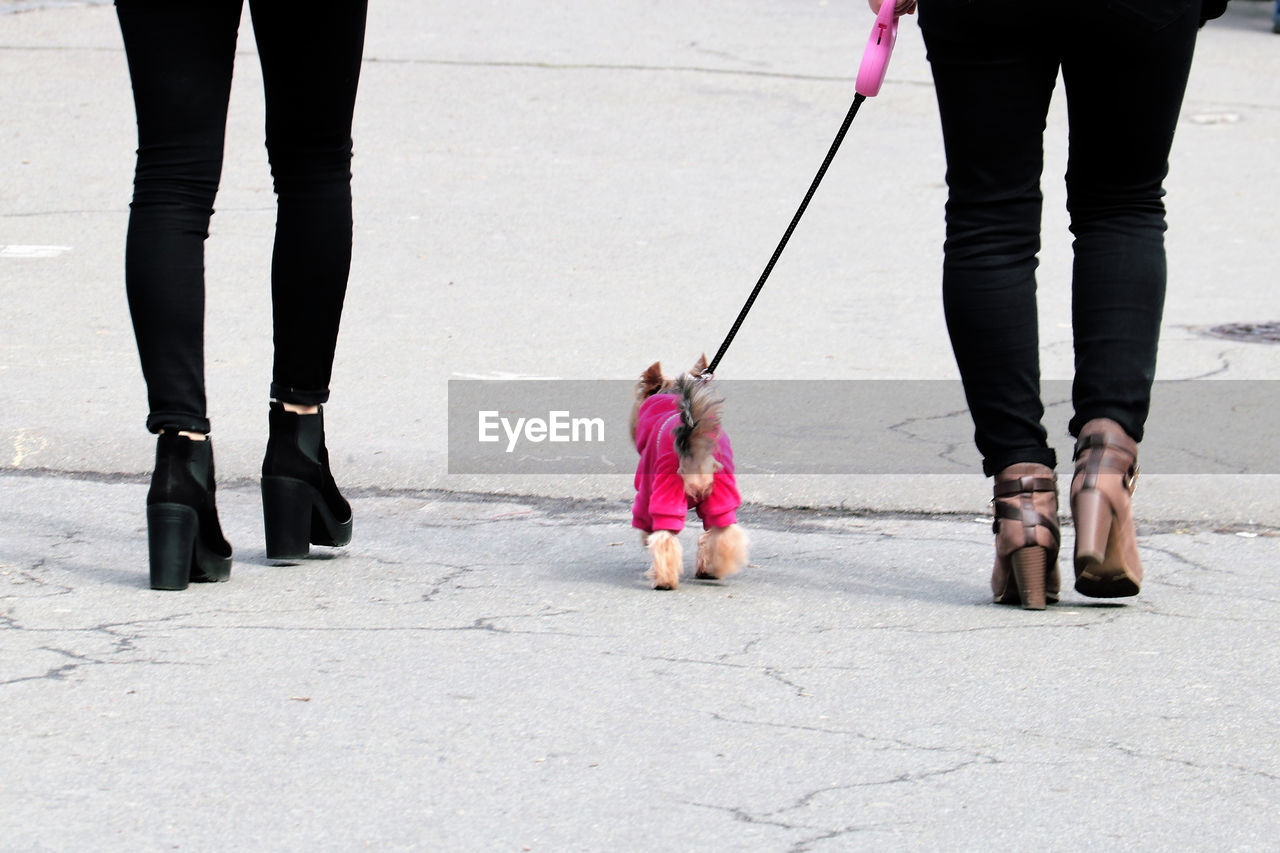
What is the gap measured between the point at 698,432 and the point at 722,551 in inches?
10.3

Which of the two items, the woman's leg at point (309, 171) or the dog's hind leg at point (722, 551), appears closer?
the woman's leg at point (309, 171)

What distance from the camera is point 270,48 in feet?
11.7

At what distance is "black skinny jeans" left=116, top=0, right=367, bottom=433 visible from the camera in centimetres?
340

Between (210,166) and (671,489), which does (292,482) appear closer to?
(210,166)

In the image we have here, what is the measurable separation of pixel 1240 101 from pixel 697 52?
3466 mm

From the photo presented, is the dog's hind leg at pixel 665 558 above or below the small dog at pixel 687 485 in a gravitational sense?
below

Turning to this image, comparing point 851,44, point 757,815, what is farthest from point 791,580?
point 851,44

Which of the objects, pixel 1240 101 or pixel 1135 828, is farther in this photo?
pixel 1240 101

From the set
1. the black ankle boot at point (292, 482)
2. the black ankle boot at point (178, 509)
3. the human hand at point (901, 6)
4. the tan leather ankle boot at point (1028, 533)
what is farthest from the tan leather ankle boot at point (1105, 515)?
the black ankle boot at point (178, 509)

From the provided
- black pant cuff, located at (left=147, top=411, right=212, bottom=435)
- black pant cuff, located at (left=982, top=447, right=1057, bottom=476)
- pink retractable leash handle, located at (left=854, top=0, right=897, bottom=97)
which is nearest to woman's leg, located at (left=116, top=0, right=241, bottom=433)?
black pant cuff, located at (left=147, top=411, right=212, bottom=435)

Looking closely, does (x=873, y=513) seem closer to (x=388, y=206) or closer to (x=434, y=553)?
(x=434, y=553)

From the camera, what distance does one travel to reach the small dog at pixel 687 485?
3.61 meters

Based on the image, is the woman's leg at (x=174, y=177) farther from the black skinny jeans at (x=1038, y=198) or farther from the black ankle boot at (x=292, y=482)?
the black skinny jeans at (x=1038, y=198)

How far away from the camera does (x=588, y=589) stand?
12.0 feet
